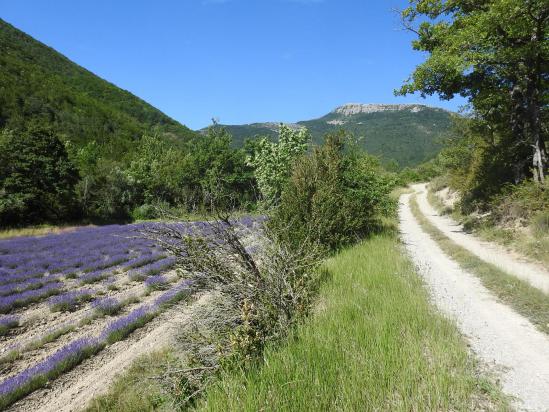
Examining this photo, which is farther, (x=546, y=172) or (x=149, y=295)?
(x=546, y=172)

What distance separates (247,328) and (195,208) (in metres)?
2.04

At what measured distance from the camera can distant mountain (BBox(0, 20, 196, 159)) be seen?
7119 centimetres

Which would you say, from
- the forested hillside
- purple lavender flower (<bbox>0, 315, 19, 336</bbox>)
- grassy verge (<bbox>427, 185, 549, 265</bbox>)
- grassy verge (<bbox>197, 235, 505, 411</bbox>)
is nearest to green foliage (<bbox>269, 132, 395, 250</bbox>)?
the forested hillside

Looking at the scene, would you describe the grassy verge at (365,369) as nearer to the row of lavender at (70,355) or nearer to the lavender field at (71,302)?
the lavender field at (71,302)

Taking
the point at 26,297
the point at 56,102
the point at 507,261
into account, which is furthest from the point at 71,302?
the point at 56,102

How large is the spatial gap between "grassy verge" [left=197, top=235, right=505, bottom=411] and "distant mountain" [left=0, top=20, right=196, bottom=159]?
65.2m

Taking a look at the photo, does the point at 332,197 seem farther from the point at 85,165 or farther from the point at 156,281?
the point at 85,165

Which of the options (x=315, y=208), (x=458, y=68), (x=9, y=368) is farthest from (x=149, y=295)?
(x=458, y=68)

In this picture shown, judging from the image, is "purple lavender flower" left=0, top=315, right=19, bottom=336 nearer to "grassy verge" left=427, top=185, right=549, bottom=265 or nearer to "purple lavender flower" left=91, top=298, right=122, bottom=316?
"purple lavender flower" left=91, top=298, right=122, bottom=316

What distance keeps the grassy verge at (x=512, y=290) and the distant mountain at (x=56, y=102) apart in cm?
6501

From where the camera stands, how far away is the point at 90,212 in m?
42.7

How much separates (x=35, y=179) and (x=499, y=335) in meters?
45.1

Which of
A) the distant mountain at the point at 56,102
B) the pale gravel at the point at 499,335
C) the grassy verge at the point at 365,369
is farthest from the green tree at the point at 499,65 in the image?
the distant mountain at the point at 56,102

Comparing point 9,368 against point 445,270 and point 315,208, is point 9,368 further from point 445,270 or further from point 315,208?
point 445,270
